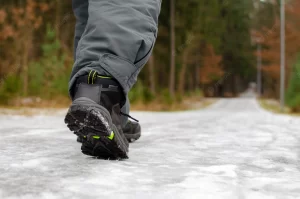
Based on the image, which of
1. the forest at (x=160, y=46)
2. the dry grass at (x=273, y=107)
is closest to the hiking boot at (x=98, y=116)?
the forest at (x=160, y=46)

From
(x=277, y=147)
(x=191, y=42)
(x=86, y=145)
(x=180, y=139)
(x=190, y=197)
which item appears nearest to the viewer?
(x=190, y=197)

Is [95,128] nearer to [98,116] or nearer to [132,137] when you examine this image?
[98,116]

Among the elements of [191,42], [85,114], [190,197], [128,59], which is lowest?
[191,42]

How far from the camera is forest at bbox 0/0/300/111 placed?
1166 centimetres

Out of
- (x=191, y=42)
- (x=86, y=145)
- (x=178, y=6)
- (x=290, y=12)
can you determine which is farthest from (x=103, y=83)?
(x=290, y=12)

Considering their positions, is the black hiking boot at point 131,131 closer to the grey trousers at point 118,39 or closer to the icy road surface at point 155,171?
the icy road surface at point 155,171

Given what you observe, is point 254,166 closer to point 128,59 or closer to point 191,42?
point 128,59

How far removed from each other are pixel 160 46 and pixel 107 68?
20.2 meters

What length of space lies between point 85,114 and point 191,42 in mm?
21872

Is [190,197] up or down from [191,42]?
up

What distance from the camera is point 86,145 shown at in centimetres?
161

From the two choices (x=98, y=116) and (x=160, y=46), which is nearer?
(x=98, y=116)

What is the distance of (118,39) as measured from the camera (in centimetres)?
167

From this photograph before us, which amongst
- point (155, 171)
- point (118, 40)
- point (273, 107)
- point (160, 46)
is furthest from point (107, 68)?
point (273, 107)
